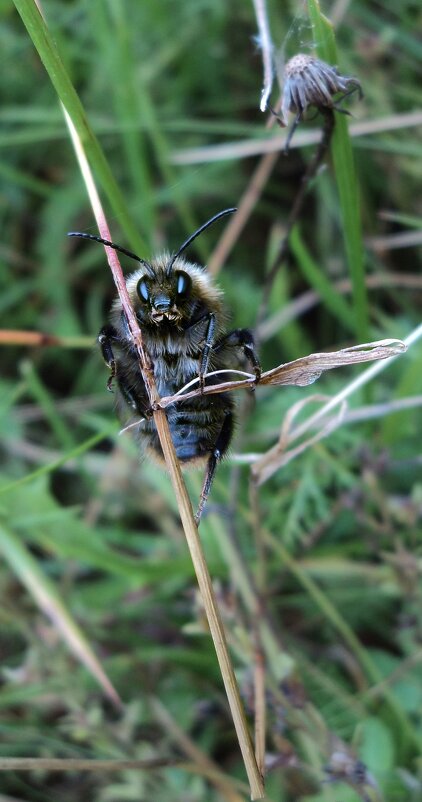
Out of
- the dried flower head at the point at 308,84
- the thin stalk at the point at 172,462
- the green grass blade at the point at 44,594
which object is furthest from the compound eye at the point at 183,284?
the green grass blade at the point at 44,594

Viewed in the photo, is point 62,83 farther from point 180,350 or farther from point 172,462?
point 172,462

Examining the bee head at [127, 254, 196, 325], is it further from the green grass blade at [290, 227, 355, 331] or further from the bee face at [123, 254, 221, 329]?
the green grass blade at [290, 227, 355, 331]

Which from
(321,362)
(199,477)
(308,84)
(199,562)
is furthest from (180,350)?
(199,477)

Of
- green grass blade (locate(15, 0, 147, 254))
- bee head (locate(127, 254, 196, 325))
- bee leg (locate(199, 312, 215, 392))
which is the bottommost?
bee leg (locate(199, 312, 215, 392))

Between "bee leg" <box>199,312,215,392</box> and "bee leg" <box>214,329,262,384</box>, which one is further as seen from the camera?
"bee leg" <box>214,329,262,384</box>

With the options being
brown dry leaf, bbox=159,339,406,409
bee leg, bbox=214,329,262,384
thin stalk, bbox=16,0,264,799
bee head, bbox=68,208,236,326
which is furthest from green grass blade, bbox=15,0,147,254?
brown dry leaf, bbox=159,339,406,409

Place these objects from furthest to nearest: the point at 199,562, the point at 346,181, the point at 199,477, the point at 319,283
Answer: the point at 319,283
the point at 199,477
the point at 346,181
the point at 199,562

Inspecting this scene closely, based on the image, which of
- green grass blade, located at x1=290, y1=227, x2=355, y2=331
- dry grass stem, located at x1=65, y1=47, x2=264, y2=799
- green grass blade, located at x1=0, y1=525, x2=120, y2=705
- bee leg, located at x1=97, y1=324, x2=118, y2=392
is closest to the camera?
dry grass stem, located at x1=65, y1=47, x2=264, y2=799
